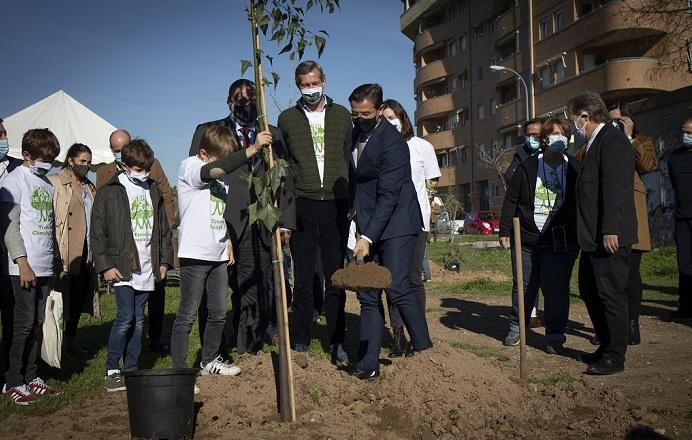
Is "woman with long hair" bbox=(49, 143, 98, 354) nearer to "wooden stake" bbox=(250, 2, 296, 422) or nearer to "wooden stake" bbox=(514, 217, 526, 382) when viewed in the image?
"wooden stake" bbox=(250, 2, 296, 422)

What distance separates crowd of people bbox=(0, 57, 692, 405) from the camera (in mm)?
5199

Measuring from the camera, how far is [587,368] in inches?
221

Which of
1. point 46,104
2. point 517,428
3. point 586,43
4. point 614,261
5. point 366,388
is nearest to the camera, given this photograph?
point 517,428

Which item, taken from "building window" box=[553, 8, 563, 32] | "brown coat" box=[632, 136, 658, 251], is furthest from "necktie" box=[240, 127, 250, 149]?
"building window" box=[553, 8, 563, 32]

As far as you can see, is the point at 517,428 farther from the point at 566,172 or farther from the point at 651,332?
the point at 651,332

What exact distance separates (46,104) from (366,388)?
11571 millimetres

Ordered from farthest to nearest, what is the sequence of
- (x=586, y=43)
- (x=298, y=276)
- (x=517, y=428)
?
1. (x=586, y=43)
2. (x=298, y=276)
3. (x=517, y=428)

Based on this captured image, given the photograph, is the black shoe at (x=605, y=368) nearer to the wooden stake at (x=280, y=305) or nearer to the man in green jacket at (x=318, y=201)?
the man in green jacket at (x=318, y=201)

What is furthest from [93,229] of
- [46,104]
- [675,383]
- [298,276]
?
[46,104]

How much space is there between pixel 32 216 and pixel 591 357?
4848mm

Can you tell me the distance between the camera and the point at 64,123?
13359mm

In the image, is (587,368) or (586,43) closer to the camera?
(587,368)

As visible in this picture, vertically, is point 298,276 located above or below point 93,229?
below

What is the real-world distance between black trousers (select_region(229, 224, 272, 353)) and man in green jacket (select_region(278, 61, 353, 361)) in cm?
33
